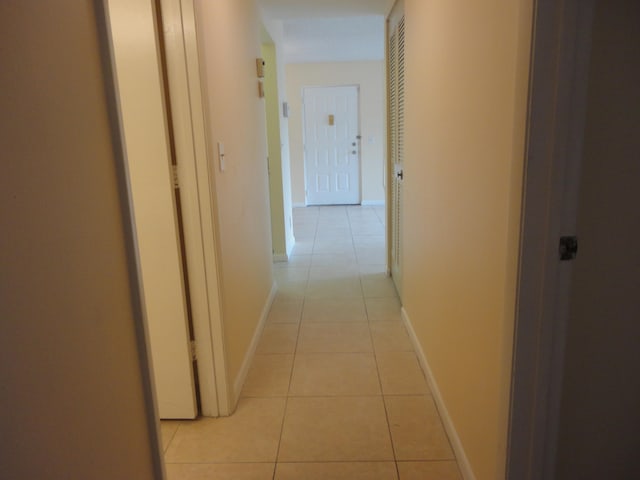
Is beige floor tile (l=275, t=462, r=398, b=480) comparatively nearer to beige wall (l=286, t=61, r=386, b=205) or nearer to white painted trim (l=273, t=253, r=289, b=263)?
white painted trim (l=273, t=253, r=289, b=263)

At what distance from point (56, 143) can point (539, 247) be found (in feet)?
3.59

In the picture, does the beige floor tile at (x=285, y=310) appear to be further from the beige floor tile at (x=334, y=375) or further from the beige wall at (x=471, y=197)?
the beige wall at (x=471, y=197)

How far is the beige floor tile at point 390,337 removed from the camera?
8.78 feet

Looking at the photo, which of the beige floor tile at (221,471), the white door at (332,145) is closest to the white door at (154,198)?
the beige floor tile at (221,471)

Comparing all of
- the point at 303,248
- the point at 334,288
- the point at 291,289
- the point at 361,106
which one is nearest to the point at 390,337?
the point at 334,288

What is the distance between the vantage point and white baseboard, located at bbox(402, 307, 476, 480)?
1622mm

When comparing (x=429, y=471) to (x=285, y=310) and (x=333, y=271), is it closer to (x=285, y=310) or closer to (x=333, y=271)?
(x=285, y=310)

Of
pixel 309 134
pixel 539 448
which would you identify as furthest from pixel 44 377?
pixel 309 134

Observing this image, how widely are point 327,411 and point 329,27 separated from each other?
13.2ft

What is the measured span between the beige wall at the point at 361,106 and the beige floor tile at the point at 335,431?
5.56 m

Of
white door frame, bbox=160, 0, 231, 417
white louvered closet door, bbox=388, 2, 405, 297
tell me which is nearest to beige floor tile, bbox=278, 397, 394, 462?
white door frame, bbox=160, 0, 231, 417

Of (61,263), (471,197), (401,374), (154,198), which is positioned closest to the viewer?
(61,263)

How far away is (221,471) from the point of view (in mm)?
1737

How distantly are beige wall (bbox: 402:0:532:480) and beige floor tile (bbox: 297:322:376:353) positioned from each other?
496 mm
